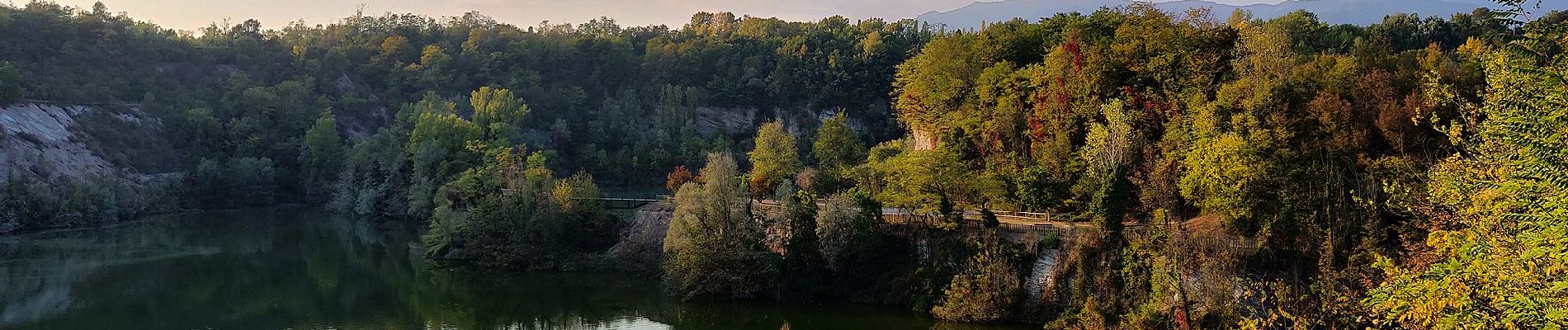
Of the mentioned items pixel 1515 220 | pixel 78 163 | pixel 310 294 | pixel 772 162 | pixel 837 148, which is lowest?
pixel 310 294

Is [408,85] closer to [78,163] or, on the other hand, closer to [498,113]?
[498,113]

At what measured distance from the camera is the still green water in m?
31.9

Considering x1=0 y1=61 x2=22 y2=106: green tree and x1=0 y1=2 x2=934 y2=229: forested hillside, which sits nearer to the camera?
x1=0 y1=61 x2=22 y2=106: green tree

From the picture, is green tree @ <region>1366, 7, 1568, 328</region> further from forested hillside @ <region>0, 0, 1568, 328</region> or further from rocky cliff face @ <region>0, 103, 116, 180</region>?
rocky cliff face @ <region>0, 103, 116, 180</region>

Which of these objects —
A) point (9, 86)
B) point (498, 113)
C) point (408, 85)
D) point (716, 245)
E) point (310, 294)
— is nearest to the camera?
point (716, 245)

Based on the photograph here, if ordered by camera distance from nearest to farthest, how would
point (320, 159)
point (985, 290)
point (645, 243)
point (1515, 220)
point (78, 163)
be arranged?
point (1515, 220) → point (985, 290) → point (645, 243) → point (78, 163) → point (320, 159)

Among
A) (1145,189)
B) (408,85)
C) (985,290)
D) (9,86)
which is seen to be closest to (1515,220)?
(985,290)

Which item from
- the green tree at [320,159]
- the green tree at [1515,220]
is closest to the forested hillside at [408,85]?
the green tree at [320,159]

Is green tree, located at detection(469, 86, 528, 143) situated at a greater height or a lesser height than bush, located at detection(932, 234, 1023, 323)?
greater

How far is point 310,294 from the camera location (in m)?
37.9

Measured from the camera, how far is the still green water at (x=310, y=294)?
31.9 m

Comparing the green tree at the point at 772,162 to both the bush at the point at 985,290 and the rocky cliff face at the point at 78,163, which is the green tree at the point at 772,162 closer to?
the bush at the point at 985,290

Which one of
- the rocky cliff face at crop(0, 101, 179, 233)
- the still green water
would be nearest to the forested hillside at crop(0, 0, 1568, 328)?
the rocky cliff face at crop(0, 101, 179, 233)

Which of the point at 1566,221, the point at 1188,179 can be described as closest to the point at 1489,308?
the point at 1566,221
